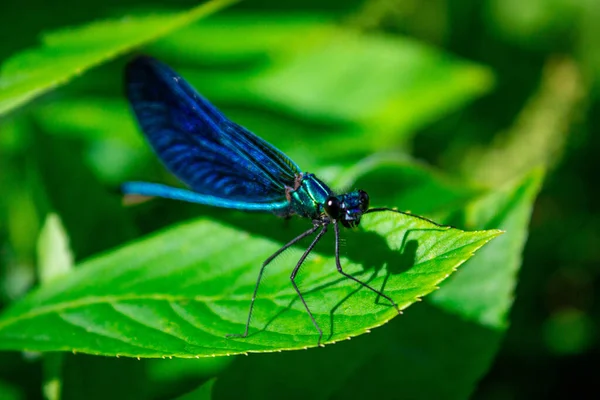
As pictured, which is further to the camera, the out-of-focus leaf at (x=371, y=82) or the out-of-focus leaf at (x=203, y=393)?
the out-of-focus leaf at (x=371, y=82)

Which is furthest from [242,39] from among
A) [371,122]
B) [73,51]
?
[73,51]

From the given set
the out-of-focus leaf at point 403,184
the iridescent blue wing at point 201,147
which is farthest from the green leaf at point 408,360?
the iridescent blue wing at point 201,147

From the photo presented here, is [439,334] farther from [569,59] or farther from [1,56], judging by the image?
[569,59]

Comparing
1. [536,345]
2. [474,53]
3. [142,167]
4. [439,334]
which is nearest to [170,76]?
[142,167]

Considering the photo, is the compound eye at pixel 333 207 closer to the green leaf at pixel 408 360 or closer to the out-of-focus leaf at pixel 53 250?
the green leaf at pixel 408 360

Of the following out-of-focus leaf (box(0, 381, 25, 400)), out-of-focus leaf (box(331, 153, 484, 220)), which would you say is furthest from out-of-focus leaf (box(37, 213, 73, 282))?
out-of-focus leaf (box(331, 153, 484, 220))

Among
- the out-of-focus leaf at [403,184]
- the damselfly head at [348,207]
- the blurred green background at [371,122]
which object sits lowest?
the damselfly head at [348,207]

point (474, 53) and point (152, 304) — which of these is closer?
point (152, 304)

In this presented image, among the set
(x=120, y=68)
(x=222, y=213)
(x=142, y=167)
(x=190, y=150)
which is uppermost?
(x=120, y=68)
